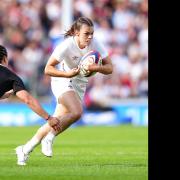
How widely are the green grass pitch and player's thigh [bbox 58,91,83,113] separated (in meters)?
0.76

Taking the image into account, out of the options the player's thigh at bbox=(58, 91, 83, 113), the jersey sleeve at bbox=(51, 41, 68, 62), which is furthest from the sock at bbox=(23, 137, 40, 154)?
the jersey sleeve at bbox=(51, 41, 68, 62)

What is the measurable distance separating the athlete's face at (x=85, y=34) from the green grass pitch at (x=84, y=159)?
1.68 m

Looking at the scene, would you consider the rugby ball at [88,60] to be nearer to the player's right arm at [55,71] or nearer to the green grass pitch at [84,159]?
the player's right arm at [55,71]

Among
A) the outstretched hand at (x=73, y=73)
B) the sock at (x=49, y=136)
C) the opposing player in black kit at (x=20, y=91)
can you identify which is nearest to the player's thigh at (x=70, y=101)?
the sock at (x=49, y=136)

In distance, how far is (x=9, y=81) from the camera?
9.41 m

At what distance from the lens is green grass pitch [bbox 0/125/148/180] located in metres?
8.70

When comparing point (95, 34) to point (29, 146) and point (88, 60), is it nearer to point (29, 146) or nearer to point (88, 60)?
point (88, 60)
